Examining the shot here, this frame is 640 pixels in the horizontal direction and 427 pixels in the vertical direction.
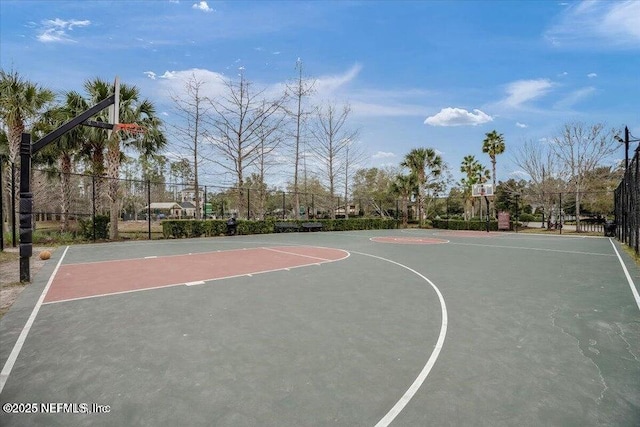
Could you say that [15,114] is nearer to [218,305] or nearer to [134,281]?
[134,281]

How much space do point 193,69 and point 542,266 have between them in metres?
23.5

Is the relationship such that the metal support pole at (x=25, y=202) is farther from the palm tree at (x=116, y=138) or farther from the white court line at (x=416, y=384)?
the palm tree at (x=116, y=138)

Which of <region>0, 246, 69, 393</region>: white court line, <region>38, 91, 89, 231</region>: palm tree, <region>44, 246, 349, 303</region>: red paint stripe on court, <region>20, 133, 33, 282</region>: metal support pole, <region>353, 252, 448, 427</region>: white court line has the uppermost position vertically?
<region>38, 91, 89, 231</region>: palm tree

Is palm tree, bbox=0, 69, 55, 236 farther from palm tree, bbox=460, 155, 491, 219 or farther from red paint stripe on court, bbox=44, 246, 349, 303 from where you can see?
palm tree, bbox=460, 155, 491, 219

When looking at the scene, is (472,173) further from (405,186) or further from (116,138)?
(116,138)

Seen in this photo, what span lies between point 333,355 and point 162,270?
6.51 m

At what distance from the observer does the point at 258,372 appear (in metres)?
3.25

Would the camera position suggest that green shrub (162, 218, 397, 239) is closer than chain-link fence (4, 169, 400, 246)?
No

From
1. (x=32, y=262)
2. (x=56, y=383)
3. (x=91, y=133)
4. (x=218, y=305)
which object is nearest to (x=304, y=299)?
(x=218, y=305)

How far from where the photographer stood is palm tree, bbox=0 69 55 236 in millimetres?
14727

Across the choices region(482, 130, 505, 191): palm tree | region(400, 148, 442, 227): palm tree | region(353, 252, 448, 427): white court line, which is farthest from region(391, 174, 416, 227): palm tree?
region(353, 252, 448, 427): white court line

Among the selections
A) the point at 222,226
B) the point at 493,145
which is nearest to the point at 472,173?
the point at 493,145

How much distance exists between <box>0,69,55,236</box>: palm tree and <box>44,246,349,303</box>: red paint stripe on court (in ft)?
33.2

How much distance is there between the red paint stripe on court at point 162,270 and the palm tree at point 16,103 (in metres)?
10.1
